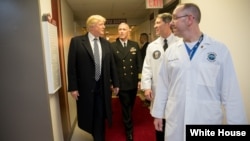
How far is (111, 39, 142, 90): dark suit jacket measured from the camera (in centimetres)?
304

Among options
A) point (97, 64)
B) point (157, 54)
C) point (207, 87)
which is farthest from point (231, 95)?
point (97, 64)

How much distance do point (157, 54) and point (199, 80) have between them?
87cm

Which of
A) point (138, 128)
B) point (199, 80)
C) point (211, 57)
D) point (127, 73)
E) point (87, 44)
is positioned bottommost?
point (138, 128)

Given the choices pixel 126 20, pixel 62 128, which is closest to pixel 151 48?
pixel 62 128

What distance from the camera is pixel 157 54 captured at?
7.42 ft

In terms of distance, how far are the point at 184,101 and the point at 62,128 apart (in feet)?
5.63

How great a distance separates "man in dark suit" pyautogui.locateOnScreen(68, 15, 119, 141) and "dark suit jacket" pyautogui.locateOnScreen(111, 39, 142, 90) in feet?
1.33

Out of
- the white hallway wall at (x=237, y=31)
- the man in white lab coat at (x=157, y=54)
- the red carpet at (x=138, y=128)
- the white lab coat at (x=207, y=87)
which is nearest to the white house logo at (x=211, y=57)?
the white lab coat at (x=207, y=87)

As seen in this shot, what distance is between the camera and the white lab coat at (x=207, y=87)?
1417 millimetres

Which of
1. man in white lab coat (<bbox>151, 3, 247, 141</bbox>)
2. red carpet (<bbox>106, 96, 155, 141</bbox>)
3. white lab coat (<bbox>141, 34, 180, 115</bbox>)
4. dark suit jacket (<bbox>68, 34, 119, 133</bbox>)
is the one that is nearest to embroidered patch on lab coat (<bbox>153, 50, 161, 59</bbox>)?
white lab coat (<bbox>141, 34, 180, 115</bbox>)

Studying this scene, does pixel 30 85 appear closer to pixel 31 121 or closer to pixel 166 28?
pixel 31 121

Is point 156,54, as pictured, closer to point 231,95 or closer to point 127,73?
point 127,73

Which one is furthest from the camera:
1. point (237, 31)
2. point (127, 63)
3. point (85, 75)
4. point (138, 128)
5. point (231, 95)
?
point (138, 128)

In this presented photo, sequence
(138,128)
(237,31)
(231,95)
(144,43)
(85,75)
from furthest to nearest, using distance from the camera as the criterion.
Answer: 1. (144,43)
2. (138,128)
3. (85,75)
4. (237,31)
5. (231,95)
